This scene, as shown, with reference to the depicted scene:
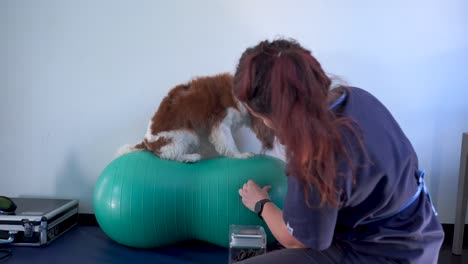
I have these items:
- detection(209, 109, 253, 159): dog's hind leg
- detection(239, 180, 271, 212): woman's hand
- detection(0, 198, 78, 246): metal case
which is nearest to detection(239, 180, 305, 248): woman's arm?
detection(239, 180, 271, 212): woman's hand

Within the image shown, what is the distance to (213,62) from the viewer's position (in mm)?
1972

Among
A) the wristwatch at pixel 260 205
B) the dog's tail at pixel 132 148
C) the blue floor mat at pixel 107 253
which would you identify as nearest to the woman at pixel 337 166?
the wristwatch at pixel 260 205

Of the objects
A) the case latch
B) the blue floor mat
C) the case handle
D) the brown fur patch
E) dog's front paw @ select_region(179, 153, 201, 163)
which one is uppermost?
the brown fur patch

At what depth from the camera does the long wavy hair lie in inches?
34.4

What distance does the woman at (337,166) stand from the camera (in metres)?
0.89

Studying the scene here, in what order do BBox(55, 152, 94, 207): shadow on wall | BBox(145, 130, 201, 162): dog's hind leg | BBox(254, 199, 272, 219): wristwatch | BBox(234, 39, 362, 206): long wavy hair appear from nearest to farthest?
BBox(234, 39, 362, 206): long wavy hair → BBox(254, 199, 272, 219): wristwatch → BBox(145, 130, 201, 162): dog's hind leg → BBox(55, 152, 94, 207): shadow on wall

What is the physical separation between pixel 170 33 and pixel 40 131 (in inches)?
32.8

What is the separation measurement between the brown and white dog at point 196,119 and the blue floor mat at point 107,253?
41 cm

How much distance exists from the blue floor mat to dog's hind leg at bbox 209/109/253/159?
17.0 inches

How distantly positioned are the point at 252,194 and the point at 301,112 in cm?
59

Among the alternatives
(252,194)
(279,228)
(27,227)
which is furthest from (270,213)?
(27,227)

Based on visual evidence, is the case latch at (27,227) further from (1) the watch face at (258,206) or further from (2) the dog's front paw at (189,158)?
(1) the watch face at (258,206)

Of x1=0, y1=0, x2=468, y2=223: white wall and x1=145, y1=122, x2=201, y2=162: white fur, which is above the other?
x1=0, y1=0, x2=468, y2=223: white wall

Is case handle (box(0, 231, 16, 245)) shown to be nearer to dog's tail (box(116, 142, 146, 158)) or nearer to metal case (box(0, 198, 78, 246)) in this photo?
metal case (box(0, 198, 78, 246))
